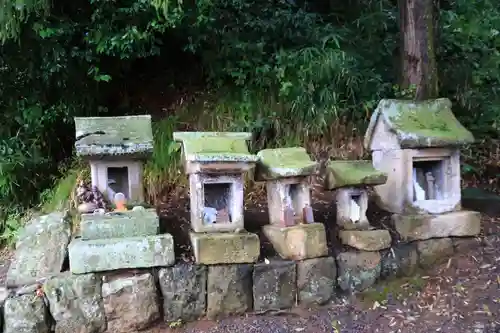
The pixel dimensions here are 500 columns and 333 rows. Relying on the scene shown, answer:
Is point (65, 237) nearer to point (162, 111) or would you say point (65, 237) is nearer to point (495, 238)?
point (162, 111)

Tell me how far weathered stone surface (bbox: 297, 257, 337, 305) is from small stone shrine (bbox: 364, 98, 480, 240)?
0.72 metres

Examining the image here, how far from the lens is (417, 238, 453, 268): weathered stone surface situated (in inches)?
163

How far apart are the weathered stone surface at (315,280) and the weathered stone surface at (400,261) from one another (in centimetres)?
45

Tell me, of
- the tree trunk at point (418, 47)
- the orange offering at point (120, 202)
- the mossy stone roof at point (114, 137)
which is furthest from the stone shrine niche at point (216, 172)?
the tree trunk at point (418, 47)

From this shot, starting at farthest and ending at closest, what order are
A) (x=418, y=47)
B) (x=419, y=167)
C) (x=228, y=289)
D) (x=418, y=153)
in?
1. (x=418, y=47)
2. (x=419, y=167)
3. (x=418, y=153)
4. (x=228, y=289)

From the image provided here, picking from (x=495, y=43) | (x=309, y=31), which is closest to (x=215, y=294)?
(x=309, y=31)

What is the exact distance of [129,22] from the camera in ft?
17.8

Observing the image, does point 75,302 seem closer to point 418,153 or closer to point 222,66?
point 418,153

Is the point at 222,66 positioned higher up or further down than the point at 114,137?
higher up

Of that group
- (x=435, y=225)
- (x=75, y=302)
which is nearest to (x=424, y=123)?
(x=435, y=225)

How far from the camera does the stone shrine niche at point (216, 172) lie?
11.5 ft

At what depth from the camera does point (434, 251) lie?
417 centimetres

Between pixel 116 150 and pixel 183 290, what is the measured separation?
1051 millimetres

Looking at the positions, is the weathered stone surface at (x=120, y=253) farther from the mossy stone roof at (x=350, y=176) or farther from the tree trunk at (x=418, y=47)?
the tree trunk at (x=418, y=47)
